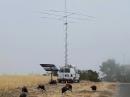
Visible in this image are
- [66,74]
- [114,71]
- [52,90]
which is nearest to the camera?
[52,90]

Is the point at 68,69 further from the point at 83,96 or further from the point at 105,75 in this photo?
the point at 105,75

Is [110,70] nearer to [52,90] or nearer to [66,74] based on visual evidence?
[66,74]

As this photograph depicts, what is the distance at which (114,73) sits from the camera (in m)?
114

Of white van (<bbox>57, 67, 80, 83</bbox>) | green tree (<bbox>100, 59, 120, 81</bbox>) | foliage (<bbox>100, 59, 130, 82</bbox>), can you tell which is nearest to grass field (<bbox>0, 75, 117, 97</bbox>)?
white van (<bbox>57, 67, 80, 83</bbox>)

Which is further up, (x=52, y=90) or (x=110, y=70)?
(x=110, y=70)

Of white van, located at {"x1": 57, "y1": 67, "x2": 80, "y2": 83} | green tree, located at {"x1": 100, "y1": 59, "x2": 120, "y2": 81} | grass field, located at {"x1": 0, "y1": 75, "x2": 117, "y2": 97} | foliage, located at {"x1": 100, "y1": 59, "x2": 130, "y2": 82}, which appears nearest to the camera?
grass field, located at {"x1": 0, "y1": 75, "x2": 117, "y2": 97}

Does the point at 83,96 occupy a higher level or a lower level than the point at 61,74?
lower

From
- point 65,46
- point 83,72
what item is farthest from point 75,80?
point 83,72

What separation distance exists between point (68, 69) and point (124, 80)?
36.2m

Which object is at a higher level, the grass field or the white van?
the white van

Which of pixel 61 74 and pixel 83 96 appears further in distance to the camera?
pixel 61 74

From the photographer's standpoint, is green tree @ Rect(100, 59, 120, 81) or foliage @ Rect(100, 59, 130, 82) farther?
green tree @ Rect(100, 59, 120, 81)

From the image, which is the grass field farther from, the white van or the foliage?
the foliage

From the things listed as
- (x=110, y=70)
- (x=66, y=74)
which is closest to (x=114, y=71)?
(x=110, y=70)
